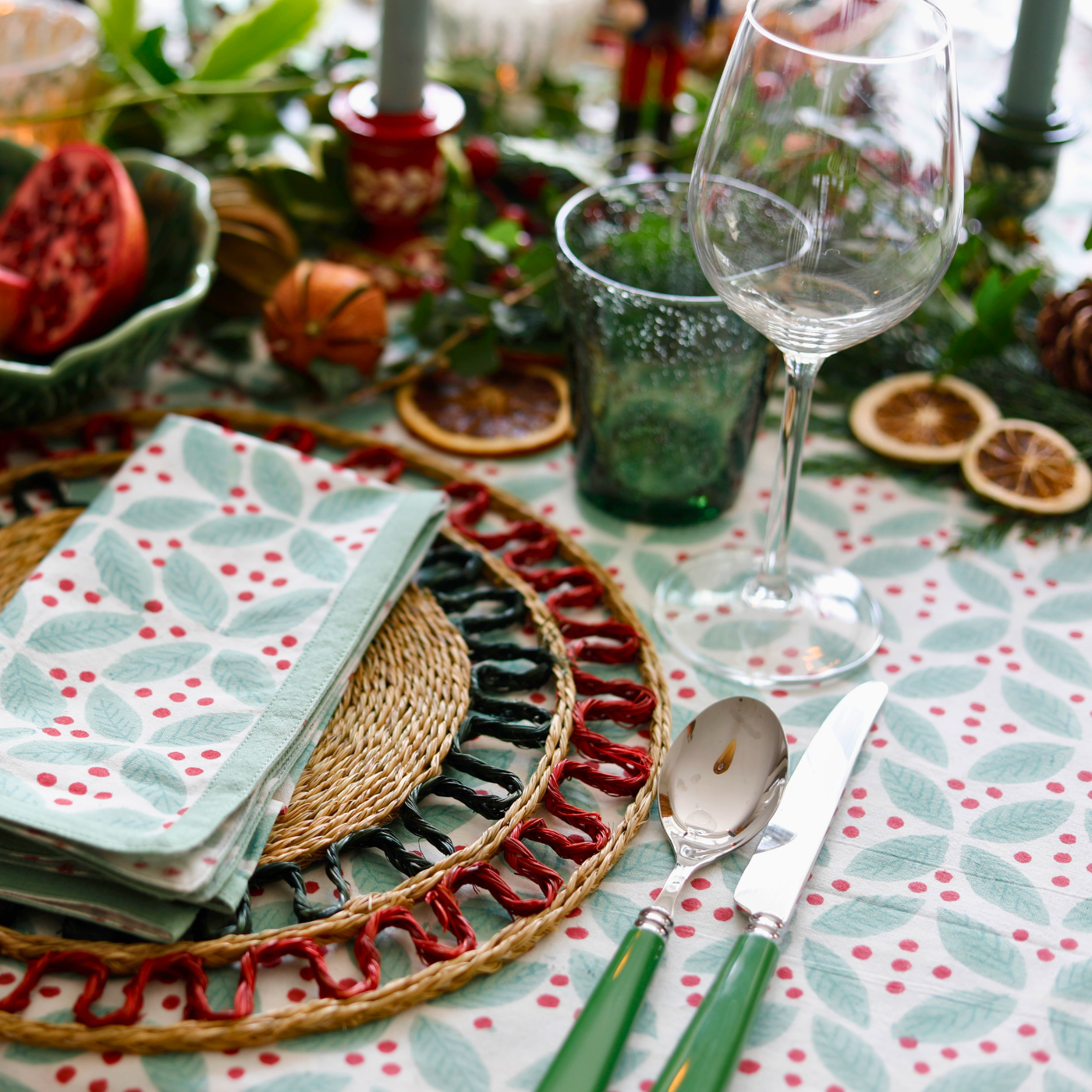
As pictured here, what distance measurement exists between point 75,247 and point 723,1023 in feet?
1.92

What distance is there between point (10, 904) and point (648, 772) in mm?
268

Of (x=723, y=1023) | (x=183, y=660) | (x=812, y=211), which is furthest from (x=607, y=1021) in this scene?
(x=812, y=211)

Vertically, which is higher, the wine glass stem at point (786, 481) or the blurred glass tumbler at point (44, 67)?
the blurred glass tumbler at point (44, 67)

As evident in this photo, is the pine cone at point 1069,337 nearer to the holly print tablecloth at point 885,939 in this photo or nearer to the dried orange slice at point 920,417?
the dried orange slice at point 920,417

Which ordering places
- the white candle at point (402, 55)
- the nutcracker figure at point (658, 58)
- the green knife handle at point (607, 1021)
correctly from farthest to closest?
the nutcracker figure at point (658, 58)
the white candle at point (402, 55)
the green knife handle at point (607, 1021)

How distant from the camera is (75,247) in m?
0.71

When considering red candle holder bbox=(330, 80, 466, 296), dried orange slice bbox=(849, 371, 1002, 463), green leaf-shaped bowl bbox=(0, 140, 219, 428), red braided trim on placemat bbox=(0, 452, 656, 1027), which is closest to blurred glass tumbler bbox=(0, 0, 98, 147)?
green leaf-shaped bowl bbox=(0, 140, 219, 428)

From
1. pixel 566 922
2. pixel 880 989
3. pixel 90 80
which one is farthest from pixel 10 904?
pixel 90 80

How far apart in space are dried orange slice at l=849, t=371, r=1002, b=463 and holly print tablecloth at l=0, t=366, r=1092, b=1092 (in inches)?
5.4

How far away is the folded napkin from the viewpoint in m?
0.44

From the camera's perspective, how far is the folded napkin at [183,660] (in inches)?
17.2

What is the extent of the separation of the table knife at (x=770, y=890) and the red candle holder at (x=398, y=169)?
→ 18.9 inches

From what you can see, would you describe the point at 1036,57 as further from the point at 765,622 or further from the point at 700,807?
the point at 700,807

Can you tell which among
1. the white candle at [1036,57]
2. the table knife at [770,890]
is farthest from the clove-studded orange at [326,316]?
the white candle at [1036,57]
